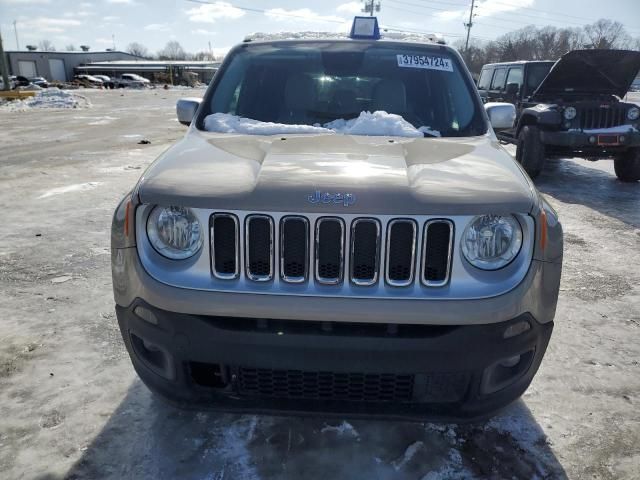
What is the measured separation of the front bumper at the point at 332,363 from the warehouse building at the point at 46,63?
293 ft

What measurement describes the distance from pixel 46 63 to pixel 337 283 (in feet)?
303

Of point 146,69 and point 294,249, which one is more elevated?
point 294,249

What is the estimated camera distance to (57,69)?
82438 millimetres

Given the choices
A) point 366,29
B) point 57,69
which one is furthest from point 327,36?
point 57,69

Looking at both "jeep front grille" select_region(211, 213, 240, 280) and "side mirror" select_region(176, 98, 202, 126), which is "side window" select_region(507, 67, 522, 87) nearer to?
"side mirror" select_region(176, 98, 202, 126)

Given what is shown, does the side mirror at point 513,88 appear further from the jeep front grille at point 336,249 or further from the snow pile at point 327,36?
the jeep front grille at point 336,249

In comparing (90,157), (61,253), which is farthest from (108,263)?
(90,157)

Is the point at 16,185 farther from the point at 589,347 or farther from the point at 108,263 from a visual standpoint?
the point at 589,347

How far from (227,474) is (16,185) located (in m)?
6.92

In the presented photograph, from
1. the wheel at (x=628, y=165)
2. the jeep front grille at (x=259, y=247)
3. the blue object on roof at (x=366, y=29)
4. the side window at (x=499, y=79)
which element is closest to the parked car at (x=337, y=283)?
the jeep front grille at (x=259, y=247)

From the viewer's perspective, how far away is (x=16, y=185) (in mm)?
7426

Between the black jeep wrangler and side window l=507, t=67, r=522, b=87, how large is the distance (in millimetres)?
1176

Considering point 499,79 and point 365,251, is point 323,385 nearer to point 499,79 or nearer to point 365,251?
point 365,251

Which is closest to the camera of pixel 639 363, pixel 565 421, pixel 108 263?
pixel 565 421
